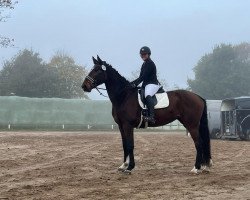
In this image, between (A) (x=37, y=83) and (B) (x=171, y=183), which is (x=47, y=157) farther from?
(A) (x=37, y=83)

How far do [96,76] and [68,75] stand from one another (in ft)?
217

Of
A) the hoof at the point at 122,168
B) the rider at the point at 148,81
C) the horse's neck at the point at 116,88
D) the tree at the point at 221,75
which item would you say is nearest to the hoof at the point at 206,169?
the rider at the point at 148,81

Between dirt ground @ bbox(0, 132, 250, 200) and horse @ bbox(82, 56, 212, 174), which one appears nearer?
dirt ground @ bbox(0, 132, 250, 200)

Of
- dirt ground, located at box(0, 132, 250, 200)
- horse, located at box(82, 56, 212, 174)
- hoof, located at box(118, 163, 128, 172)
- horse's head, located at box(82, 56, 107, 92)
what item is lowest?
dirt ground, located at box(0, 132, 250, 200)

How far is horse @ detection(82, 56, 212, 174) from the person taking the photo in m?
12.5

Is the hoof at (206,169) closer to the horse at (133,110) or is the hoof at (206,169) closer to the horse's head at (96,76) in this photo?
the horse at (133,110)

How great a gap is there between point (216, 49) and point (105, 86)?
246ft

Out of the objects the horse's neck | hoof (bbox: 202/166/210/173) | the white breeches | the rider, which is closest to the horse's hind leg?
hoof (bbox: 202/166/210/173)

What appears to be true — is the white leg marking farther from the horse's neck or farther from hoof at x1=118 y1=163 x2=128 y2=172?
the horse's neck

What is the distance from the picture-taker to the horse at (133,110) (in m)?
12.5

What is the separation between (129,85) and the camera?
42.2 ft

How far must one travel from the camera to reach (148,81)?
12.7 metres

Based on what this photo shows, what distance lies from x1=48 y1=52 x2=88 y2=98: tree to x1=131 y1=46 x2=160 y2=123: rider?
54704mm

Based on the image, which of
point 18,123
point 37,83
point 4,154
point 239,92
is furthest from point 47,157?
point 239,92
